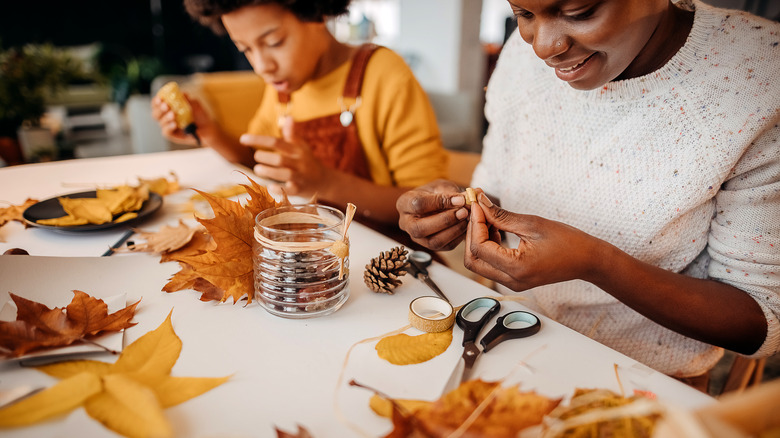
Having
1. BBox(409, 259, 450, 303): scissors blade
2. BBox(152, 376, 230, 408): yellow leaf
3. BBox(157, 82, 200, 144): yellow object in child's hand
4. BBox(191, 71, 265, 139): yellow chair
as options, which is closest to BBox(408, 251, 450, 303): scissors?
BBox(409, 259, 450, 303): scissors blade

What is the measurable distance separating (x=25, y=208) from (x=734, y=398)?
134 cm

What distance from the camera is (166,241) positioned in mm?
936

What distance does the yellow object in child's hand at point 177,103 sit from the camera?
148 centimetres

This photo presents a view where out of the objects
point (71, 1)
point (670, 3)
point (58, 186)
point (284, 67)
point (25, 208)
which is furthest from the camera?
point (71, 1)

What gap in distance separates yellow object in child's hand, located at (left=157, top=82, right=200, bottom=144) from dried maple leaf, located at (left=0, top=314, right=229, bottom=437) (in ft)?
3.42

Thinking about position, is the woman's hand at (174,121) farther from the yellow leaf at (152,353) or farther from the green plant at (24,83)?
the green plant at (24,83)

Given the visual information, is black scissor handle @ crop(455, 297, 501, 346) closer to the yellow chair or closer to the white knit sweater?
the white knit sweater

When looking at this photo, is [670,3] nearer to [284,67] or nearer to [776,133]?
[776,133]

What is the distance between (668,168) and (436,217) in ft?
1.46

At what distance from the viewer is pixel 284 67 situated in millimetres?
1398

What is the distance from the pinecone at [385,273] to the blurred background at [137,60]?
1.27 metres

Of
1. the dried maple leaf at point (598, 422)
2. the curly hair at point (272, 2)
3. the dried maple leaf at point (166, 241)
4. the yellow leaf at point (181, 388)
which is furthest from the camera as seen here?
the curly hair at point (272, 2)

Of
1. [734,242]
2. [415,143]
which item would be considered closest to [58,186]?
[415,143]

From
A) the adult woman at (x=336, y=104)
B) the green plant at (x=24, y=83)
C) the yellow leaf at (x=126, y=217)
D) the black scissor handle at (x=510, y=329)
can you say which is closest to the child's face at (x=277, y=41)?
the adult woman at (x=336, y=104)
